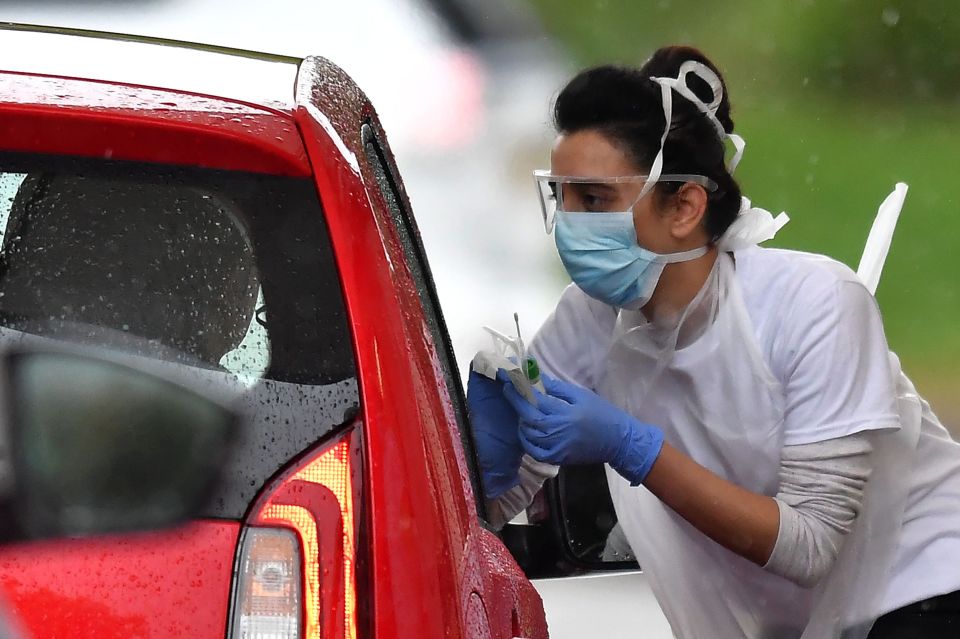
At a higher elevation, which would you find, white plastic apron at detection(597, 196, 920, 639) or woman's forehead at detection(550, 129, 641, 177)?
woman's forehead at detection(550, 129, 641, 177)

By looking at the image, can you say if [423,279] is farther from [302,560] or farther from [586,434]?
[302,560]

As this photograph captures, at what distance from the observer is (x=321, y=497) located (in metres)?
1.33

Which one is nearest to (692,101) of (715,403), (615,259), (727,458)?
(615,259)

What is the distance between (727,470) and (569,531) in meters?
0.40

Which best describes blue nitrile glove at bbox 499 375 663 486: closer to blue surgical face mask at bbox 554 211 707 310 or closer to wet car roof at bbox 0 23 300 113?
blue surgical face mask at bbox 554 211 707 310

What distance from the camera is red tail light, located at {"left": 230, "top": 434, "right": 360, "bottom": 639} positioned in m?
1.29

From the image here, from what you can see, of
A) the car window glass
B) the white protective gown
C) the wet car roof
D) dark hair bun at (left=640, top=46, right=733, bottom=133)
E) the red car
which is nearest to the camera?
the red car

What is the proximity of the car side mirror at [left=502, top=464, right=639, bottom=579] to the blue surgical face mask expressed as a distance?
37 centimetres

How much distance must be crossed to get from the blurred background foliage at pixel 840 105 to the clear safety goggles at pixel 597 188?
12711 millimetres

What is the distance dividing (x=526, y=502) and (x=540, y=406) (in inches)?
14.7

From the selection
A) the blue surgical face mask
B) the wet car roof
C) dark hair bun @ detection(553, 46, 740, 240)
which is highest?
the wet car roof

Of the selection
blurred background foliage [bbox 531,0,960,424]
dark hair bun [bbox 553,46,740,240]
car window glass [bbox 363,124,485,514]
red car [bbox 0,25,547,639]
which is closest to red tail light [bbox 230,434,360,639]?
red car [bbox 0,25,547,639]

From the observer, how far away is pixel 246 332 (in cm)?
139

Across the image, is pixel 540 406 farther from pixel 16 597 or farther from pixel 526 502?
pixel 16 597
